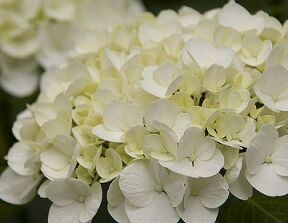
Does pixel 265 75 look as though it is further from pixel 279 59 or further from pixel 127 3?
pixel 127 3

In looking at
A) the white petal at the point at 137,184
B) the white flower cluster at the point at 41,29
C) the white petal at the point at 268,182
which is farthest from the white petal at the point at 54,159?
the white flower cluster at the point at 41,29

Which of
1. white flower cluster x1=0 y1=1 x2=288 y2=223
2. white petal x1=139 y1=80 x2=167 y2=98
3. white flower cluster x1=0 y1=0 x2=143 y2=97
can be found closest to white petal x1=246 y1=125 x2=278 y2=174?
white flower cluster x1=0 y1=1 x2=288 y2=223

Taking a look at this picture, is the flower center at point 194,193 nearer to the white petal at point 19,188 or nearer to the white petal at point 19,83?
the white petal at point 19,188

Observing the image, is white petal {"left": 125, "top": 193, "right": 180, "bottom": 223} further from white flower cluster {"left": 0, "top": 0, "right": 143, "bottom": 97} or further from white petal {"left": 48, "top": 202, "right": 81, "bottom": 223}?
white flower cluster {"left": 0, "top": 0, "right": 143, "bottom": 97}

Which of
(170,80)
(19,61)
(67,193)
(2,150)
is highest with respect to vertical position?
(170,80)

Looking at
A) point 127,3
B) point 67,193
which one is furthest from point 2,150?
point 67,193
